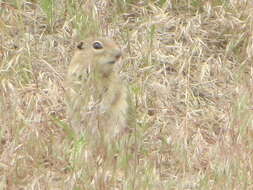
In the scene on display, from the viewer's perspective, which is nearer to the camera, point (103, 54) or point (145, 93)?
point (103, 54)

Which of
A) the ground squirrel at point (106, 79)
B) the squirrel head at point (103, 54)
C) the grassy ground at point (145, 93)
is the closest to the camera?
the grassy ground at point (145, 93)

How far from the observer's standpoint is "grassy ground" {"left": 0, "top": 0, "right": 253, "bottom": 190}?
434 cm

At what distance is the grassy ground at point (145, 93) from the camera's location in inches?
171

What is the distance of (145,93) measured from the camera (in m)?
6.41

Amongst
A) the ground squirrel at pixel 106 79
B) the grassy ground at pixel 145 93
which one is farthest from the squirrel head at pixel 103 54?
the grassy ground at pixel 145 93

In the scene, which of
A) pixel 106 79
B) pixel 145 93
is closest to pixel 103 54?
pixel 106 79

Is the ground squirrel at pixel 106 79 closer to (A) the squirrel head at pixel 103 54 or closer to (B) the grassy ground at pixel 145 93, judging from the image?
Result: (A) the squirrel head at pixel 103 54

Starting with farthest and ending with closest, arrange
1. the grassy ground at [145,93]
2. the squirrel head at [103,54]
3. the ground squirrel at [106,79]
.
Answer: the squirrel head at [103,54] → the ground squirrel at [106,79] → the grassy ground at [145,93]

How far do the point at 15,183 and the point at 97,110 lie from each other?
2.39ft

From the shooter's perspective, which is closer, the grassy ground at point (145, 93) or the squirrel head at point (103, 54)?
the grassy ground at point (145, 93)

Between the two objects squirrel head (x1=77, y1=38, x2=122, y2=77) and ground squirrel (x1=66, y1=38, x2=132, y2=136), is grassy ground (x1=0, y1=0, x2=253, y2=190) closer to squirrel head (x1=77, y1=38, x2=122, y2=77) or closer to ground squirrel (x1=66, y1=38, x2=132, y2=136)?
ground squirrel (x1=66, y1=38, x2=132, y2=136)

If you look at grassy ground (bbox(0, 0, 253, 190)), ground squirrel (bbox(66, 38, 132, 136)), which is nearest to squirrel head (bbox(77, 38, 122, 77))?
ground squirrel (bbox(66, 38, 132, 136))

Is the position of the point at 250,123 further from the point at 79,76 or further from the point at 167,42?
the point at 167,42

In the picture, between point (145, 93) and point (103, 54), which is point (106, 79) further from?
point (145, 93)
